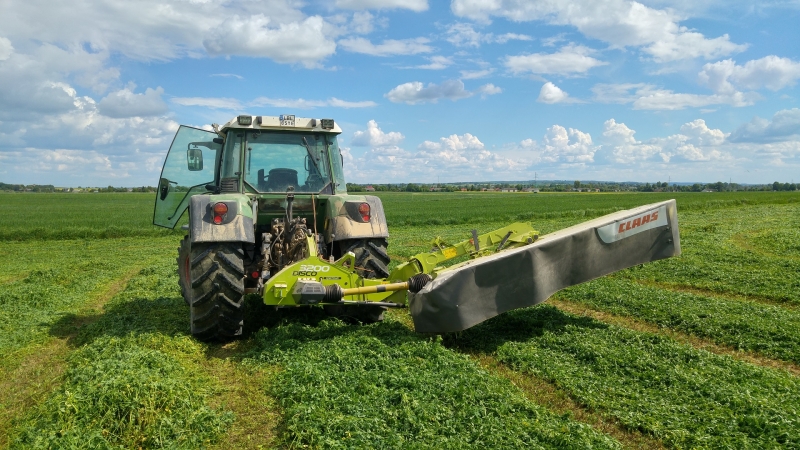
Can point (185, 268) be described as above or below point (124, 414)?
above

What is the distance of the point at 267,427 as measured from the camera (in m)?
4.62

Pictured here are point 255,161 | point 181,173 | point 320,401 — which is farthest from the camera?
point 181,173

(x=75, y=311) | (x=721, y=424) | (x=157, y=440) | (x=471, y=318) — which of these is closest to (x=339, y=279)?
(x=471, y=318)

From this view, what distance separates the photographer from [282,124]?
7664 mm

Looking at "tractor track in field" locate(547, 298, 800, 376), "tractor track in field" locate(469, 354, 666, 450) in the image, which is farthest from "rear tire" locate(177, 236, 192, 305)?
"tractor track in field" locate(547, 298, 800, 376)

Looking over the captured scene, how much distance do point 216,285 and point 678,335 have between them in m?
5.34

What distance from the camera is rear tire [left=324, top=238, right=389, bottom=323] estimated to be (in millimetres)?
7062

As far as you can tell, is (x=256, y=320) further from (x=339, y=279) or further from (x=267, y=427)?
(x=267, y=427)

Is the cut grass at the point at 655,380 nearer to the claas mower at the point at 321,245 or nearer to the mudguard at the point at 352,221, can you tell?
the claas mower at the point at 321,245

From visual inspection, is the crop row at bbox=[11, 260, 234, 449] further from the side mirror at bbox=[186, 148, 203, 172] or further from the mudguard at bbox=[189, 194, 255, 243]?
the side mirror at bbox=[186, 148, 203, 172]

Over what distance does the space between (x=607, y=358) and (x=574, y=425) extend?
1722 mm

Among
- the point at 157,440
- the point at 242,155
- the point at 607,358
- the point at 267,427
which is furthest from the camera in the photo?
the point at 242,155

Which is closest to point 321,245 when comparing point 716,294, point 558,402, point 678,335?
point 558,402

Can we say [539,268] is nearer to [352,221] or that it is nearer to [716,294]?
[352,221]
